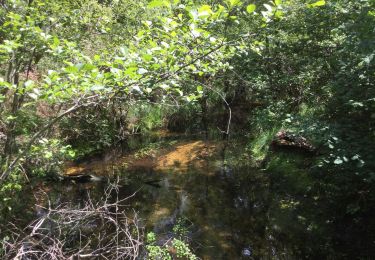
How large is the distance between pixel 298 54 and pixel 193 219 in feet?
19.5

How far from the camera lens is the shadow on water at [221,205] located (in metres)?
7.17

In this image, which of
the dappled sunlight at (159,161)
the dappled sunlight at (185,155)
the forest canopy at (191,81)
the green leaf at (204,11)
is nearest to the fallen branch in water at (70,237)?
the forest canopy at (191,81)

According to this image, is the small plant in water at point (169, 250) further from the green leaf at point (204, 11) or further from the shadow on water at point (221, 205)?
the green leaf at point (204, 11)

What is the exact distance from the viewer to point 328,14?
8859 millimetres

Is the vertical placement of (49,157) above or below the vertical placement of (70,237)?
above

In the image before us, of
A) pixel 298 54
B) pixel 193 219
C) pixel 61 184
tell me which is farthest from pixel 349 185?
pixel 61 184

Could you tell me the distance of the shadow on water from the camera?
7.17 m

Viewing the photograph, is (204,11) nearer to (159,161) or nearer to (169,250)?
(169,250)

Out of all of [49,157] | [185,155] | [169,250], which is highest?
[49,157]

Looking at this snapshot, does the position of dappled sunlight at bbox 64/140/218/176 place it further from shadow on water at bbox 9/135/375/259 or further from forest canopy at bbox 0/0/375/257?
forest canopy at bbox 0/0/375/257

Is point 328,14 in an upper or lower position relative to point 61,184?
upper

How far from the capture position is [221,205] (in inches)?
355

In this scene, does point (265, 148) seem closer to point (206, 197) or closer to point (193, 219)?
point (206, 197)

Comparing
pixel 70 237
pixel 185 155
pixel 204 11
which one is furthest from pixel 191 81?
pixel 185 155
